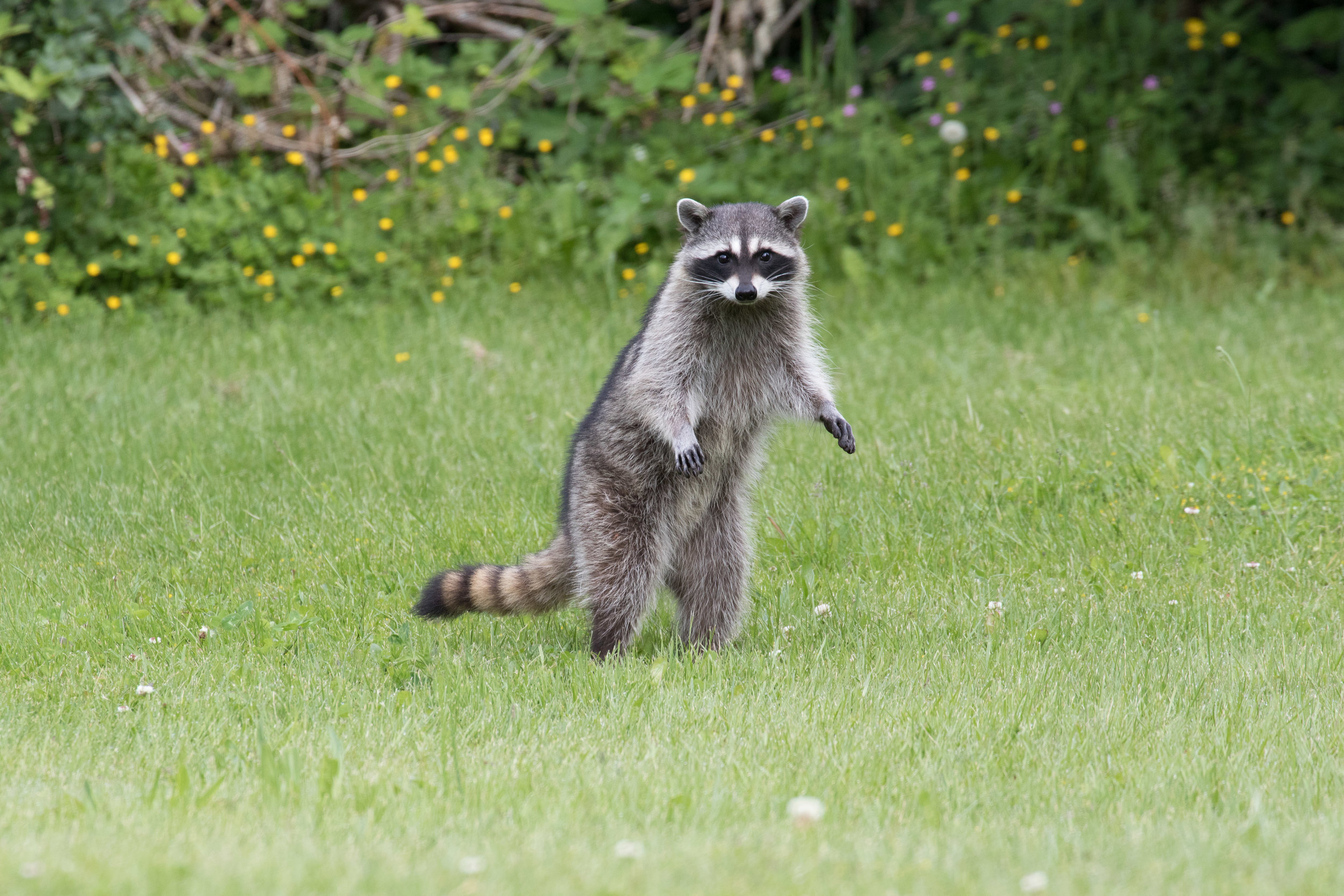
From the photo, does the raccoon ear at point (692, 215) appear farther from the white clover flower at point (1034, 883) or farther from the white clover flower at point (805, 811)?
the white clover flower at point (1034, 883)

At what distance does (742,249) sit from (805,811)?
2.25 metres

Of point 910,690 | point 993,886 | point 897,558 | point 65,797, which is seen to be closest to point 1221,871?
point 993,886

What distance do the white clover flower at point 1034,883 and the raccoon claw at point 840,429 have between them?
2.03 m

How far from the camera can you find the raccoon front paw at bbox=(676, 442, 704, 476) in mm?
4426

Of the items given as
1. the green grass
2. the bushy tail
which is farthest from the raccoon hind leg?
the bushy tail

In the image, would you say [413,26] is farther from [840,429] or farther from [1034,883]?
[1034,883]

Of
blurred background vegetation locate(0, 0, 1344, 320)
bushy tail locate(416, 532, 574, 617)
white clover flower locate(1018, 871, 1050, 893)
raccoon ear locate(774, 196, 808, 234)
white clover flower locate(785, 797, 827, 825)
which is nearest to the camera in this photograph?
white clover flower locate(1018, 871, 1050, 893)

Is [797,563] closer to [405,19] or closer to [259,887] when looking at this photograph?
[259,887]

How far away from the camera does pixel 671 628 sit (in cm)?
511

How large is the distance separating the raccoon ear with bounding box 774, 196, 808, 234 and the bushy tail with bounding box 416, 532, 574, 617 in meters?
1.33

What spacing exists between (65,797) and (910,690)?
2.24 meters

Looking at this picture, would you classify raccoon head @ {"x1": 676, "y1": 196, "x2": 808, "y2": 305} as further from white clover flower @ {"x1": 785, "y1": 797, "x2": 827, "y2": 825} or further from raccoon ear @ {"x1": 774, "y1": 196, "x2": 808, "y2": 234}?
white clover flower @ {"x1": 785, "y1": 797, "x2": 827, "y2": 825}

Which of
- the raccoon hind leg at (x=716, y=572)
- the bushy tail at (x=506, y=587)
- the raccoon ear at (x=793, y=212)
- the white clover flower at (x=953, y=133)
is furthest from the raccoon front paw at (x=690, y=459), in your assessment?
the white clover flower at (x=953, y=133)

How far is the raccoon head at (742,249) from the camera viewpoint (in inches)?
181
